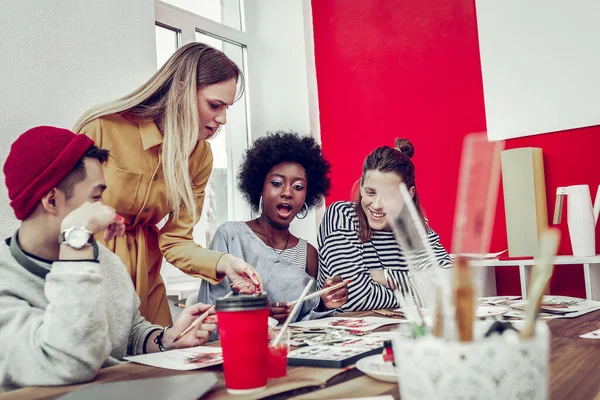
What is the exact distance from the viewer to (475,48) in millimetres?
3098

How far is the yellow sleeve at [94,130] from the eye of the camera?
5.59 feet

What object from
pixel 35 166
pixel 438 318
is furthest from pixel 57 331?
pixel 438 318

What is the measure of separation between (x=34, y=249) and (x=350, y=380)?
70 centimetres

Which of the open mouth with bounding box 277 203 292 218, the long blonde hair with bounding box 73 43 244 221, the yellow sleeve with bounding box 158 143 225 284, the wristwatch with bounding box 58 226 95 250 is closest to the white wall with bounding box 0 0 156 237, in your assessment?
the long blonde hair with bounding box 73 43 244 221

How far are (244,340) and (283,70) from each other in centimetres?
323

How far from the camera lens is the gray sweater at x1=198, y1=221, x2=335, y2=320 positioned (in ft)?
6.70

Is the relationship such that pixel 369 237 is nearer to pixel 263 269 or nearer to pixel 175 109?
pixel 263 269

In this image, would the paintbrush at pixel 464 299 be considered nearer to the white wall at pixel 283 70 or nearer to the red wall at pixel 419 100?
the red wall at pixel 419 100

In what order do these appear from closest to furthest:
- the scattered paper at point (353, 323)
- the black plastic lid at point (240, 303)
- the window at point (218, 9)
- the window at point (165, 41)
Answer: the black plastic lid at point (240, 303) < the scattered paper at point (353, 323) < the window at point (165, 41) < the window at point (218, 9)

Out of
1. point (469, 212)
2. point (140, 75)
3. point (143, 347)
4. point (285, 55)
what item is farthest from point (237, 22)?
point (469, 212)

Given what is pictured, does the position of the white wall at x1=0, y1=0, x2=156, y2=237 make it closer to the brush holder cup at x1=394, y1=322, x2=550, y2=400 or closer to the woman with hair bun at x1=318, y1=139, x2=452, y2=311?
the woman with hair bun at x1=318, y1=139, x2=452, y2=311

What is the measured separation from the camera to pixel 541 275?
1.79 ft

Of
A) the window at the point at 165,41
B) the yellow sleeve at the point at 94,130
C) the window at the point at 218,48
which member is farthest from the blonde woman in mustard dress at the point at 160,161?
the window at the point at 165,41

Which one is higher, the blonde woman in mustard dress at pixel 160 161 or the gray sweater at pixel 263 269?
the blonde woman in mustard dress at pixel 160 161
